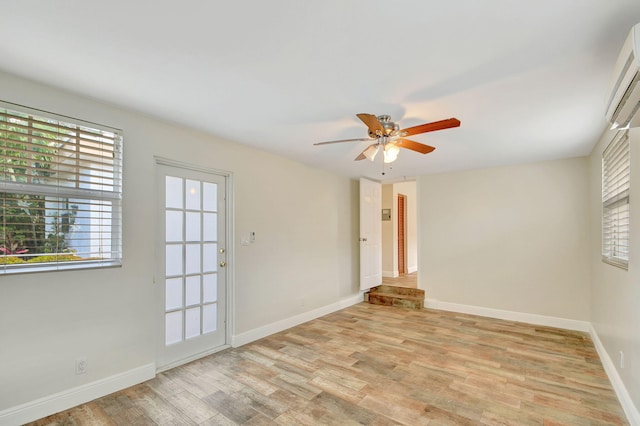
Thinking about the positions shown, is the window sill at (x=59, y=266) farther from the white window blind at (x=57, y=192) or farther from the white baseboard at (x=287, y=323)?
the white baseboard at (x=287, y=323)

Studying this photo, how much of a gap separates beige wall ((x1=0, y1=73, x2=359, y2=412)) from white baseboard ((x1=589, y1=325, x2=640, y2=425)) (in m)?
3.37

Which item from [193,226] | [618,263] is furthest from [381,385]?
[193,226]

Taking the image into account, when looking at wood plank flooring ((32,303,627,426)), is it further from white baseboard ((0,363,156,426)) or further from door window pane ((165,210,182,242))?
door window pane ((165,210,182,242))

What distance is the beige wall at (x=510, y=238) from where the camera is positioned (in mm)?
4270

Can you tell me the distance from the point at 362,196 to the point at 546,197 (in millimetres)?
2711

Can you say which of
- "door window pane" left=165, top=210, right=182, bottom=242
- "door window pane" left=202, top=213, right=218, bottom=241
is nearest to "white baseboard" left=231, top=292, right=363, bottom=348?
"door window pane" left=202, top=213, right=218, bottom=241

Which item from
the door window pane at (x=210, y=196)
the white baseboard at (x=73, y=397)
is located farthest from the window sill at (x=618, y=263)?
the white baseboard at (x=73, y=397)

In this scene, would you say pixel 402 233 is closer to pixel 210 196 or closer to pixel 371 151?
pixel 371 151

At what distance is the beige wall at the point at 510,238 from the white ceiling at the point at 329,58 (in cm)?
159

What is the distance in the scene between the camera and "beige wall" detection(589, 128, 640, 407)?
7.04ft

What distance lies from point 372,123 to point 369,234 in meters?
3.69

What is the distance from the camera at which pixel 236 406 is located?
2414mm

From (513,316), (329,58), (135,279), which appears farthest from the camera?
(513,316)

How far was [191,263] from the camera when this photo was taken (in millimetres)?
3314
